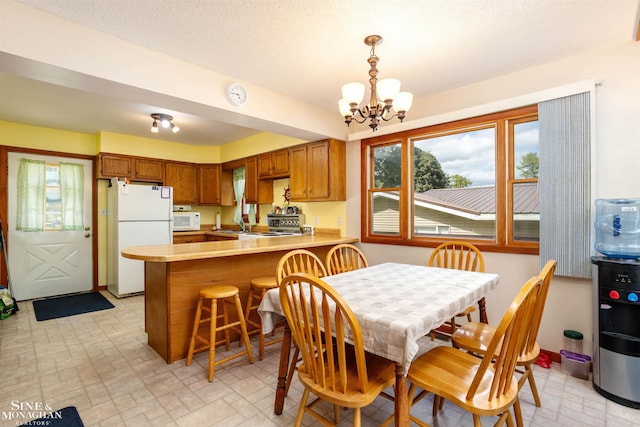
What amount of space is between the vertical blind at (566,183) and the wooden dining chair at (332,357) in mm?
1861

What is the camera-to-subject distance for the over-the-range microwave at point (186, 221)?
5185mm

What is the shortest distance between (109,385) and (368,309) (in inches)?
78.9

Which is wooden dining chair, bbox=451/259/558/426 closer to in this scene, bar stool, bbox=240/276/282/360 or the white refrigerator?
bar stool, bbox=240/276/282/360

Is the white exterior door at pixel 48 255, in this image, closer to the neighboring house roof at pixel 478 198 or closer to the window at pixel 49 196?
the window at pixel 49 196

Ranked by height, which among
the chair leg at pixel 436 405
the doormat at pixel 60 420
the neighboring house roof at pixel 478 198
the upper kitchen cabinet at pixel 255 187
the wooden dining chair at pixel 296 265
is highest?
the upper kitchen cabinet at pixel 255 187

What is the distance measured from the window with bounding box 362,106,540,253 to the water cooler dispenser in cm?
53

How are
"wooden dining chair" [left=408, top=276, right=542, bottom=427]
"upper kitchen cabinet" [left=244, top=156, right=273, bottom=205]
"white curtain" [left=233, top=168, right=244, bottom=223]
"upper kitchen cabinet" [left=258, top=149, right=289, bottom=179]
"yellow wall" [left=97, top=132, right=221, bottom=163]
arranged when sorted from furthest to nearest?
"white curtain" [left=233, top=168, right=244, bottom=223]
"upper kitchen cabinet" [left=244, top=156, right=273, bottom=205]
"yellow wall" [left=97, top=132, right=221, bottom=163]
"upper kitchen cabinet" [left=258, top=149, right=289, bottom=179]
"wooden dining chair" [left=408, top=276, right=542, bottom=427]

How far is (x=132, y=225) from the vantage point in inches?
175

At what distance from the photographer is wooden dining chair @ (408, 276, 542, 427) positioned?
1.16 m

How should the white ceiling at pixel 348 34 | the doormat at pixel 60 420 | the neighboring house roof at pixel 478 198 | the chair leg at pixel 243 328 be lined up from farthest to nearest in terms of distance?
the neighboring house roof at pixel 478 198 → the chair leg at pixel 243 328 → the white ceiling at pixel 348 34 → the doormat at pixel 60 420

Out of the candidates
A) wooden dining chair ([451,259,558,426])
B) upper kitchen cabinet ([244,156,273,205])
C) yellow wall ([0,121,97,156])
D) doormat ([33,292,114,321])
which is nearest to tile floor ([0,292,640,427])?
wooden dining chair ([451,259,558,426])

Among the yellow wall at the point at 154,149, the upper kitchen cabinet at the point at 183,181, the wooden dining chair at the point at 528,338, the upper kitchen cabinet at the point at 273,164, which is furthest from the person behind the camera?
the upper kitchen cabinet at the point at 183,181

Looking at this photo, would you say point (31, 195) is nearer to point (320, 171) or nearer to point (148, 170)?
point (148, 170)

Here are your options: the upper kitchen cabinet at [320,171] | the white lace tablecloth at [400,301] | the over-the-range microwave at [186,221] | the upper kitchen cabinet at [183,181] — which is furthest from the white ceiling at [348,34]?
the over-the-range microwave at [186,221]
